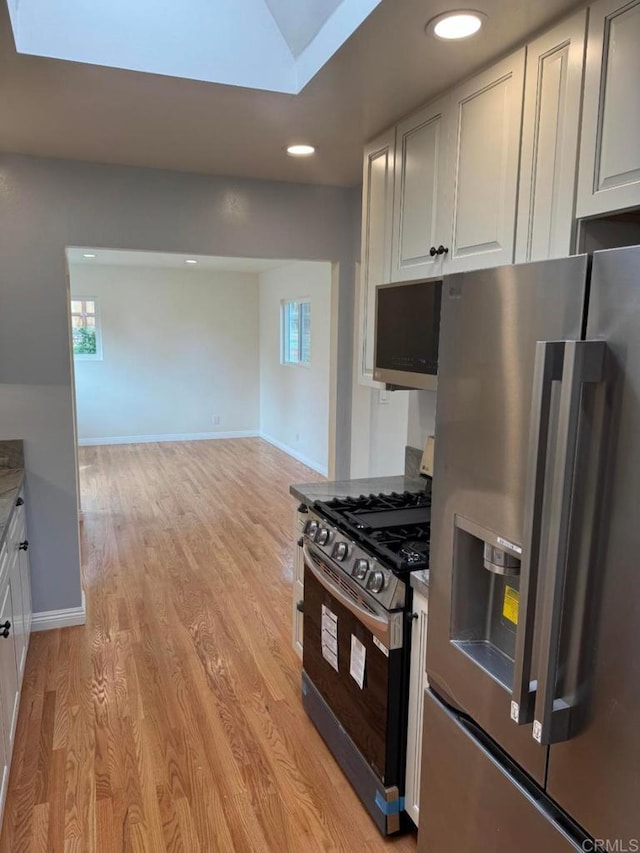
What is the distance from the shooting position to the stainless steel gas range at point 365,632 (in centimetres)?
179

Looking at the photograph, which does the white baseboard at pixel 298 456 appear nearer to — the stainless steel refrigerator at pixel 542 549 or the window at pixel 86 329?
the window at pixel 86 329

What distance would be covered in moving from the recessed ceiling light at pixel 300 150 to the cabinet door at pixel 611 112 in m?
1.47

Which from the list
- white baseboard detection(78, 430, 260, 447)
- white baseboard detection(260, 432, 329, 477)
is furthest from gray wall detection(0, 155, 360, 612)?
white baseboard detection(78, 430, 260, 447)

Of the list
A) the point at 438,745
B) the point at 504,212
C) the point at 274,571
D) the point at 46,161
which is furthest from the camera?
the point at 274,571

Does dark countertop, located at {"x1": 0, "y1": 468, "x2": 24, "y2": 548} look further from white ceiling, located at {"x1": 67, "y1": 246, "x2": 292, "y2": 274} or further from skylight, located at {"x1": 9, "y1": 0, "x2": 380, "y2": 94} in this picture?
white ceiling, located at {"x1": 67, "y1": 246, "x2": 292, "y2": 274}

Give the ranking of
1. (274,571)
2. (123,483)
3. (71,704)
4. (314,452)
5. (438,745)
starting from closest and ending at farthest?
(438,745) → (71,704) → (274,571) → (123,483) → (314,452)

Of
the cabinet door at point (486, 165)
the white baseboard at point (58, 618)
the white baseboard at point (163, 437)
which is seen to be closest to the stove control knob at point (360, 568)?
the cabinet door at point (486, 165)

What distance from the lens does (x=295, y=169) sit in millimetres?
3062

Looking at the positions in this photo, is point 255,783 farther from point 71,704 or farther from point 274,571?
point 274,571

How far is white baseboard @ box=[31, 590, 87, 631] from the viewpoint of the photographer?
317 cm

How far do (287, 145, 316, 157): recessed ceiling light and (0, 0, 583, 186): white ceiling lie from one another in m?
0.04

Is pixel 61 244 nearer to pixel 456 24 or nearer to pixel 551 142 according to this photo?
pixel 456 24

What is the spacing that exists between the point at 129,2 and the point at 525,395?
187cm

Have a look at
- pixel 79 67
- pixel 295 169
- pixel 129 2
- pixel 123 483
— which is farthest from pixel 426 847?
pixel 123 483
